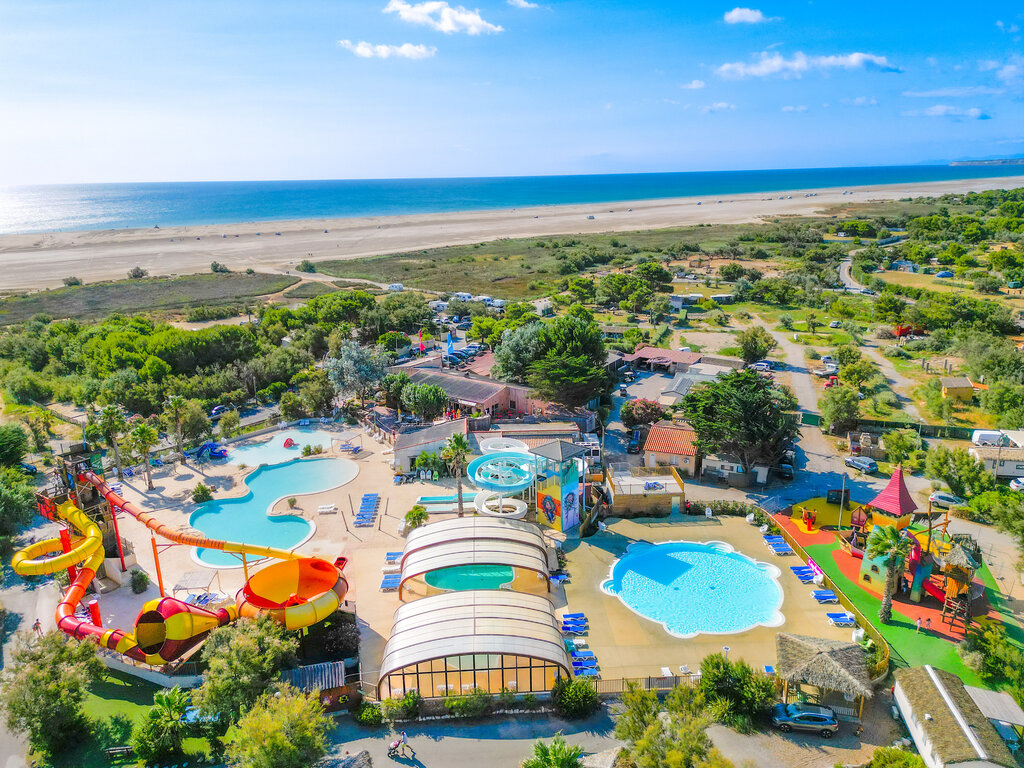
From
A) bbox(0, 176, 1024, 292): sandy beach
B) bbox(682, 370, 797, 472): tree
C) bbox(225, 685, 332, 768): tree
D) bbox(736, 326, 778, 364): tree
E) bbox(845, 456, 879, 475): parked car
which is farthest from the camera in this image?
bbox(0, 176, 1024, 292): sandy beach

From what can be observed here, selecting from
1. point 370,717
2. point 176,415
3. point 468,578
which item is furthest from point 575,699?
point 176,415

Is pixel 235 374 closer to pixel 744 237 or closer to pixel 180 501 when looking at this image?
pixel 180 501

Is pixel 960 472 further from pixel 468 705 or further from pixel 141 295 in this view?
pixel 141 295

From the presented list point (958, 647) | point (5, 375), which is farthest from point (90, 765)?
point (5, 375)

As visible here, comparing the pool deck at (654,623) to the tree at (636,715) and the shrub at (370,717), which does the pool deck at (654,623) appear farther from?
the shrub at (370,717)

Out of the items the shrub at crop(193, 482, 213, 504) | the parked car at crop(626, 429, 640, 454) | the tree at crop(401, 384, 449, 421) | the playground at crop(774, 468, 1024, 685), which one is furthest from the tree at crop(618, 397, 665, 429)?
the shrub at crop(193, 482, 213, 504)

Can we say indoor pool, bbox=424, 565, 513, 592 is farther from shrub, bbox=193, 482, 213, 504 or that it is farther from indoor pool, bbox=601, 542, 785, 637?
shrub, bbox=193, 482, 213, 504
